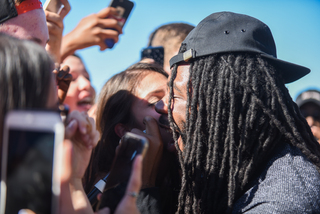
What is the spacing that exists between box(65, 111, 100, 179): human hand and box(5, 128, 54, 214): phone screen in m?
0.16

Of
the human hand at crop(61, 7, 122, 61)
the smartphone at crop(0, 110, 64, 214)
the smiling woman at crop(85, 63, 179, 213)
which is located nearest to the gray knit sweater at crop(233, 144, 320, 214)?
the smiling woman at crop(85, 63, 179, 213)

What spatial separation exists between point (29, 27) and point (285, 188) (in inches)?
82.3

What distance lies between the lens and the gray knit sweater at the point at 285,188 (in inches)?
65.6

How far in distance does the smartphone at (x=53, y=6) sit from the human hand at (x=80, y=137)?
204cm

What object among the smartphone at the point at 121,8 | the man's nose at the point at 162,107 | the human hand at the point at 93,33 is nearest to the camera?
the man's nose at the point at 162,107

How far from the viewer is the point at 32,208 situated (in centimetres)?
115

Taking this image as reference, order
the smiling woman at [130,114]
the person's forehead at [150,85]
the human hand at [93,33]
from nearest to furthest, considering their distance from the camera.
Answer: the smiling woman at [130,114] < the person's forehead at [150,85] < the human hand at [93,33]

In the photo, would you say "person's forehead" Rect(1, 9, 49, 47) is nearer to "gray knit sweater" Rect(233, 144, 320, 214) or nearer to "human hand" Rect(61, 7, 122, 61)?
"human hand" Rect(61, 7, 122, 61)

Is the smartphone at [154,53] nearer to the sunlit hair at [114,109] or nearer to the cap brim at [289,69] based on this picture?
the sunlit hair at [114,109]

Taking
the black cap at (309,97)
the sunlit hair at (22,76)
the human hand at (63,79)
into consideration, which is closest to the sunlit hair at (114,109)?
the human hand at (63,79)

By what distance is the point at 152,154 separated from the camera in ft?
7.34

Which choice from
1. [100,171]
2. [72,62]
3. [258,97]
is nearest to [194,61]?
[258,97]

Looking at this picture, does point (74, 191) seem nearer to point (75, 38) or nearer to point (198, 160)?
point (198, 160)

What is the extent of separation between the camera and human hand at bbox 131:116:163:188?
6.94 feet
